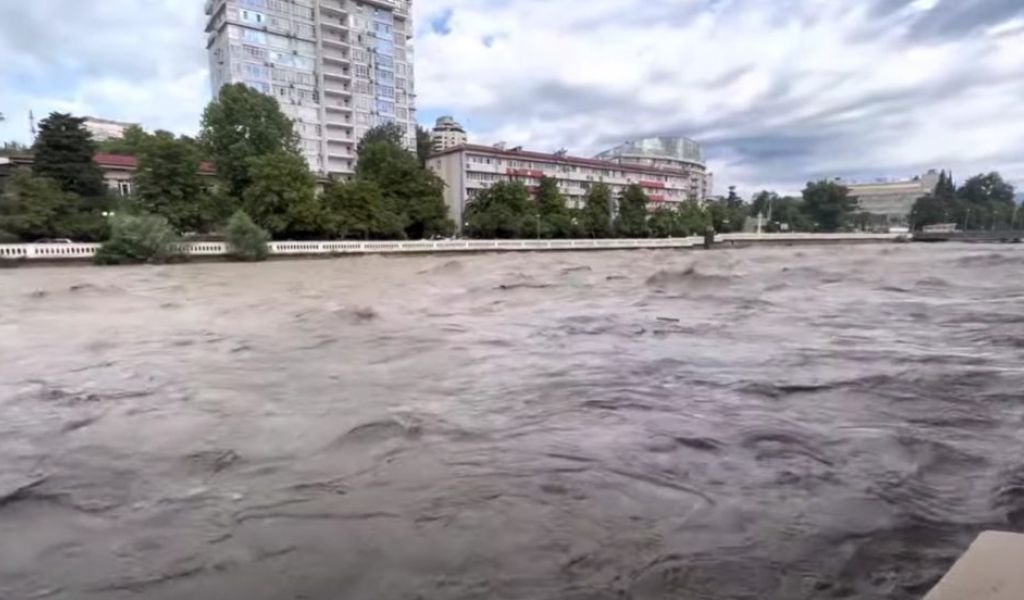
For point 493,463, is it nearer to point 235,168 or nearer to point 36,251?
point 36,251

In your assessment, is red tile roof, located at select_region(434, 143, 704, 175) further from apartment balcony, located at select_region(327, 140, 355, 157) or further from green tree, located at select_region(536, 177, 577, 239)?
apartment balcony, located at select_region(327, 140, 355, 157)

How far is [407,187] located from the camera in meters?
48.3

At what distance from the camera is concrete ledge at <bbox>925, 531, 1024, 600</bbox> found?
4.65 feet

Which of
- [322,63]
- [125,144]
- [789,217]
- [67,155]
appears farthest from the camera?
[789,217]

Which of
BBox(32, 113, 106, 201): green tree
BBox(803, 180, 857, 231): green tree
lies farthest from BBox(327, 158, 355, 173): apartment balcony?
BBox(803, 180, 857, 231): green tree

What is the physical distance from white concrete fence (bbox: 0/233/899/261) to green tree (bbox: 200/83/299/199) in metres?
8.01

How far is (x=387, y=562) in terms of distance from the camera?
266cm

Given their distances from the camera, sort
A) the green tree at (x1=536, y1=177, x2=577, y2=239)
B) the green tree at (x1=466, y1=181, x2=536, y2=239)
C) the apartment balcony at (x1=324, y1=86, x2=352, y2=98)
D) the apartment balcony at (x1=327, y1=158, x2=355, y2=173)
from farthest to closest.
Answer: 1. the apartment balcony at (x1=327, y1=158, x2=355, y2=173)
2. the apartment balcony at (x1=324, y1=86, x2=352, y2=98)
3. the green tree at (x1=536, y1=177, x2=577, y2=239)
4. the green tree at (x1=466, y1=181, x2=536, y2=239)

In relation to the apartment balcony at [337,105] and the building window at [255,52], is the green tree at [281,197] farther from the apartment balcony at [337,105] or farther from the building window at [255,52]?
the apartment balcony at [337,105]

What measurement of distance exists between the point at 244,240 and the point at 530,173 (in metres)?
38.9

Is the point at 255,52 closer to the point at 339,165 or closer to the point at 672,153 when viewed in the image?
the point at 339,165

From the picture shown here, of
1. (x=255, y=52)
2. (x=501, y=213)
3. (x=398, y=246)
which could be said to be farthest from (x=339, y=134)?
(x=398, y=246)

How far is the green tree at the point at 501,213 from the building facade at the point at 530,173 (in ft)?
8.94

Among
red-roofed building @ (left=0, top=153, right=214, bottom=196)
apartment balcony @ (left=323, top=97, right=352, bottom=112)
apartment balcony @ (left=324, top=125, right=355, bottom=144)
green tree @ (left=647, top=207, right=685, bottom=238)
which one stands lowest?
green tree @ (left=647, top=207, right=685, bottom=238)
